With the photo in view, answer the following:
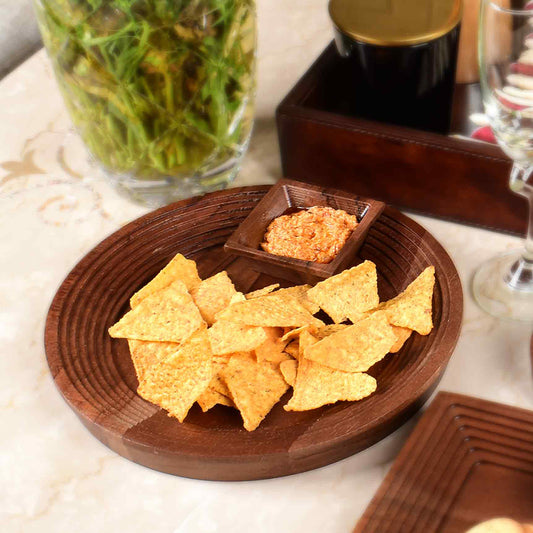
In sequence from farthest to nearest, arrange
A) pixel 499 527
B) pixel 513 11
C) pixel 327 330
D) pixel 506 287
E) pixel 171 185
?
1. pixel 171 185
2. pixel 506 287
3. pixel 327 330
4. pixel 513 11
5. pixel 499 527

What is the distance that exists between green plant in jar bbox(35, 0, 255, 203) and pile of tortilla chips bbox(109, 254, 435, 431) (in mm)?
193

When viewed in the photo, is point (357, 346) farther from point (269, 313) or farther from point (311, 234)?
point (311, 234)

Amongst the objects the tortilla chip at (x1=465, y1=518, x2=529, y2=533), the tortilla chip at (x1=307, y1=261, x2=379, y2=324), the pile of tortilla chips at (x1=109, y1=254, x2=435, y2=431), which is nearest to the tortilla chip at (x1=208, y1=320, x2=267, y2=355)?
the pile of tortilla chips at (x1=109, y1=254, x2=435, y2=431)

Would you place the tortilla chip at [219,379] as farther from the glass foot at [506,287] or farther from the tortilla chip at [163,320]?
the glass foot at [506,287]

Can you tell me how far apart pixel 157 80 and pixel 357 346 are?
0.41m

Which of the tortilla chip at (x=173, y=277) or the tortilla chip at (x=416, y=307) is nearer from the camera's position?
the tortilla chip at (x=416, y=307)

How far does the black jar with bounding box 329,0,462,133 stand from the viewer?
114cm

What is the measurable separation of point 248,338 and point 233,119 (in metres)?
0.37

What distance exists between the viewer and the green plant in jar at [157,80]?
1025 millimetres

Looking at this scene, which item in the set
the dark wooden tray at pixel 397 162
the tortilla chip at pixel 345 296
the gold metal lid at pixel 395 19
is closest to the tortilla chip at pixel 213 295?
the tortilla chip at pixel 345 296

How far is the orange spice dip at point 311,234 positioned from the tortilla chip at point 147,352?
7.5 inches

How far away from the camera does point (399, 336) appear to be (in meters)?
0.98

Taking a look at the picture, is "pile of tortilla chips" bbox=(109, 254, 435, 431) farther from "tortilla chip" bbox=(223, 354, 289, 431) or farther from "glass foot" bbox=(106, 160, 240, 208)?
"glass foot" bbox=(106, 160, 240, 208)

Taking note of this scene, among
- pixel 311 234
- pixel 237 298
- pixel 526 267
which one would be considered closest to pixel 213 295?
pixel 237 298
